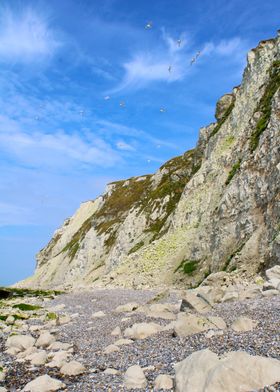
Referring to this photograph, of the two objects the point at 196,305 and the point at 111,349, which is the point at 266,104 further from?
the point at 111,349

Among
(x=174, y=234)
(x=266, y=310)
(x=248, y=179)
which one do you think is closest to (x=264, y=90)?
(x=248, y=179)

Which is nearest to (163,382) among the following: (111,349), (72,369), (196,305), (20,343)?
(72,369)

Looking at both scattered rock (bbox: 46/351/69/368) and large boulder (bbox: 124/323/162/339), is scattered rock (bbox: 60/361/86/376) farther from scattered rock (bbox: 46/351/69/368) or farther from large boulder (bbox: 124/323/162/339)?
large boulder (bbox: 124/323/162/339)

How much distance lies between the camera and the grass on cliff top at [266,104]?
50.1m

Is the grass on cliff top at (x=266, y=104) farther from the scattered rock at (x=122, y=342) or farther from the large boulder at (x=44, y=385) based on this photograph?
the large boulder at (x=44, y=385)

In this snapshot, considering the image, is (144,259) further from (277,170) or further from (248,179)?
(277,170)

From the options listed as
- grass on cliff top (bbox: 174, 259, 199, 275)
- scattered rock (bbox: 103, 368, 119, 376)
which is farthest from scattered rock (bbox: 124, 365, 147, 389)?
grass on cliff top (bbox: 174, 259, 199, 275)

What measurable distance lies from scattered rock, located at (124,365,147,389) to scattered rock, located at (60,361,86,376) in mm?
3103

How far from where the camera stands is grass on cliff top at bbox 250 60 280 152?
164 feet

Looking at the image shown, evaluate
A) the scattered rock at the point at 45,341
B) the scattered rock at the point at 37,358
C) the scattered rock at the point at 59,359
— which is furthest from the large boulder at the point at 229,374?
the scattered rock at the point at 45,341

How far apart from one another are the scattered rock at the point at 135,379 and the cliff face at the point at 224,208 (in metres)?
24.2

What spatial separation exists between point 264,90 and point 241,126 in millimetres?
6182

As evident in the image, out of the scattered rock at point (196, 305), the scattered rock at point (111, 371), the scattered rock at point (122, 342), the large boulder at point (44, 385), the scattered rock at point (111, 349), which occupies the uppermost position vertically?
the scattered rock at point (196, 305)

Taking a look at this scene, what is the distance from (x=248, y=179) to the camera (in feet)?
152
